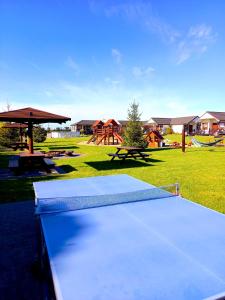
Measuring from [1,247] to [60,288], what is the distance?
3.38 meters

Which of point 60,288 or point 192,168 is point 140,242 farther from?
point 192,168

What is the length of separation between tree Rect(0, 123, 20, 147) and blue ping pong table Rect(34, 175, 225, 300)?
74.8ft

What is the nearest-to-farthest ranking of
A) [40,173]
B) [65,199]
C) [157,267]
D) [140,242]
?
[157,267] → [140,242] → [65,199] → [40,173]

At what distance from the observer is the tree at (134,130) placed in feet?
71.4

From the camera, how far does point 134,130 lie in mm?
21750

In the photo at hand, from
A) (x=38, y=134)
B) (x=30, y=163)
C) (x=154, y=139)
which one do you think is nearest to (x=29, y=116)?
(x=30, y=163)

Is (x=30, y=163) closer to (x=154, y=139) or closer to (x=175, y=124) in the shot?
(x=154, y=139)

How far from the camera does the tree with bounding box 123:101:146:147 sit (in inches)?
856

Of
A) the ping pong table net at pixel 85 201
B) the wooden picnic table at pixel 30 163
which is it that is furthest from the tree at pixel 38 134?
the ping pong table net at pixel 85 201

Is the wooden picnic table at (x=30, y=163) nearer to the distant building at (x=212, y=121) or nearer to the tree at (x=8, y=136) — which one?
the tree at (x=8, y=136)

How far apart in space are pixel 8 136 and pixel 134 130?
14.2 m

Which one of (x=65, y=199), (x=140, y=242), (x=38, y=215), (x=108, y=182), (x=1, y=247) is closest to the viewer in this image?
(x=140, y=242)

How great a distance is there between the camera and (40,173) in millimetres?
11406

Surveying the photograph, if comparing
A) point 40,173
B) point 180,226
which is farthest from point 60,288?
point 40,173
